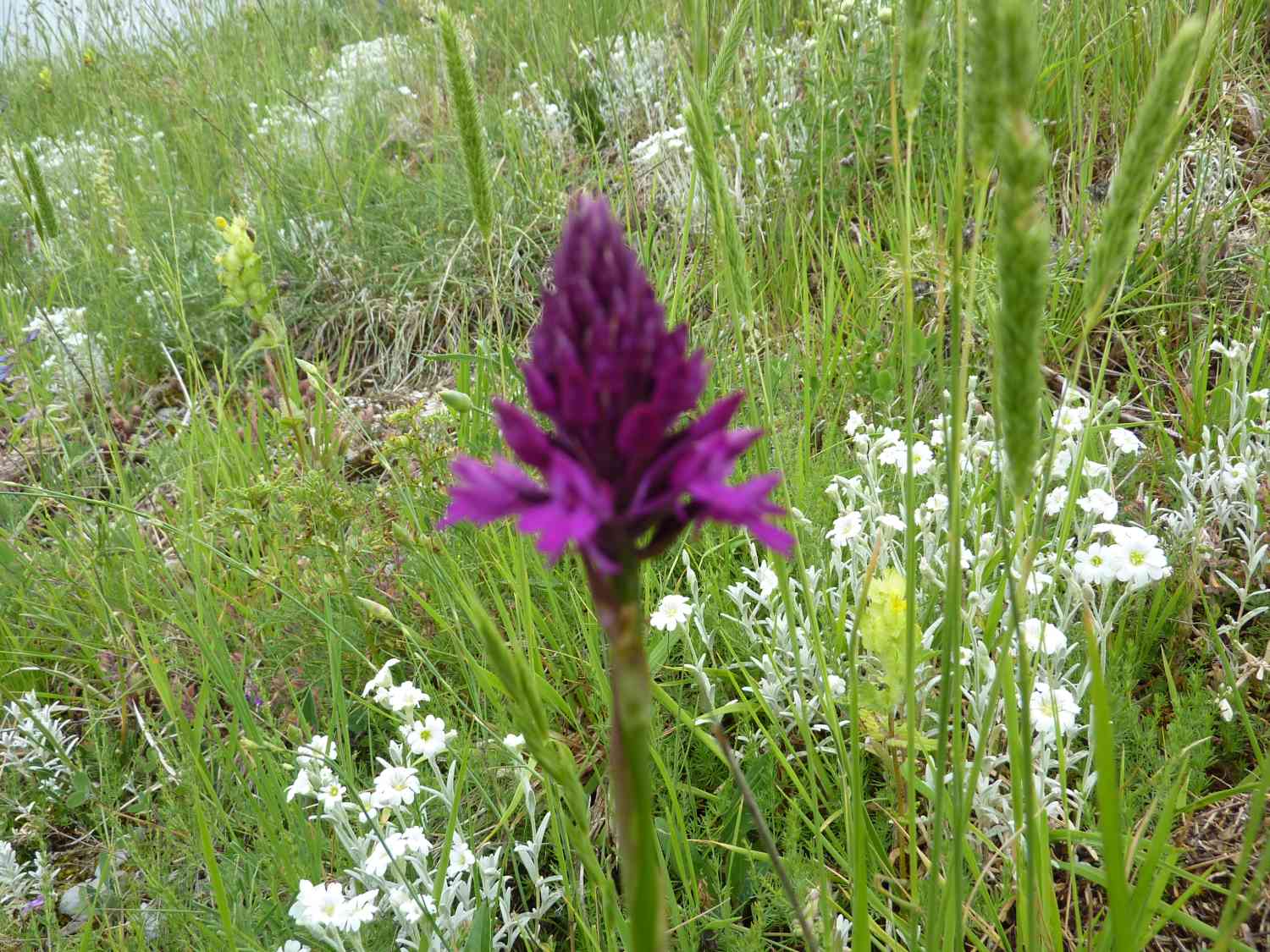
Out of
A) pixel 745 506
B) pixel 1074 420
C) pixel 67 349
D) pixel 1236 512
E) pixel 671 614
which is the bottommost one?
pixel 1236 512

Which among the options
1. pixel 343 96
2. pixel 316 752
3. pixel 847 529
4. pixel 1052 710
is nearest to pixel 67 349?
pixel 343 96

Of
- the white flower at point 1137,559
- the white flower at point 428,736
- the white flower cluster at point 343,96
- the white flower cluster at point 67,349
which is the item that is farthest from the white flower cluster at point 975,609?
the white flower cluster at point 343,96

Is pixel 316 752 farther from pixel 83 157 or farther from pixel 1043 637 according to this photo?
pixel 83 157

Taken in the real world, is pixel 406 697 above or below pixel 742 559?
above

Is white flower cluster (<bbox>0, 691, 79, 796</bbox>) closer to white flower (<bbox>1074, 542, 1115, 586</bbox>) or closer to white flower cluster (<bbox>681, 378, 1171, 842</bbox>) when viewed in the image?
white flower cluster (<bbox>681, 378, 1171, 842</bbox>)

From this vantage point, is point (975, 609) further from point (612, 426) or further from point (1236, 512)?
point (612, 426)

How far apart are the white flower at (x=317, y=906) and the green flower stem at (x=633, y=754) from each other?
3.22ft

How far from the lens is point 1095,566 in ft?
5.75

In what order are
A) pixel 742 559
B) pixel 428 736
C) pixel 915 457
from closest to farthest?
1. pixel 428 736
2. pixel 915 457
3. pixel 742 559

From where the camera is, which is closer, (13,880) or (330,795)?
(330,795)

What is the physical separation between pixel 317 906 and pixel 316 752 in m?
0.28

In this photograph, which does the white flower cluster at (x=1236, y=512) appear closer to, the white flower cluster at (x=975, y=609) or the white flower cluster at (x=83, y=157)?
the white flower cluster at (x=975, y=609)

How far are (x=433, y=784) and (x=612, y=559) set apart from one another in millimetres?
1568

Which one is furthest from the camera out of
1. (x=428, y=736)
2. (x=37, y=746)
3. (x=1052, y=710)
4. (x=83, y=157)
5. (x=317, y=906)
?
(x=83, y=157)
